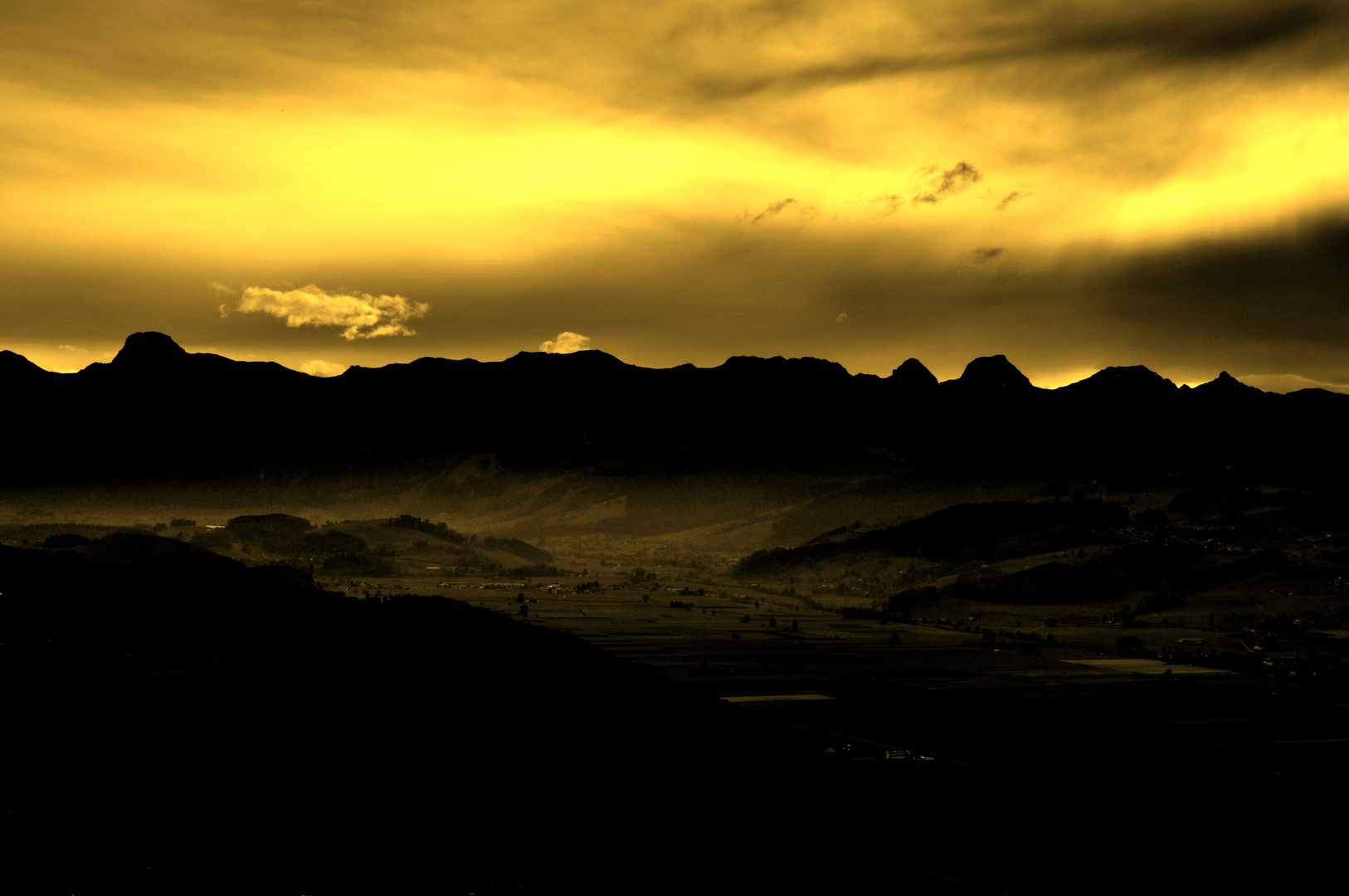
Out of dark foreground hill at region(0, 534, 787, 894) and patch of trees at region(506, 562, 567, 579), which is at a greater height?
dark foreground hill at region(0, 534, 787, 894)

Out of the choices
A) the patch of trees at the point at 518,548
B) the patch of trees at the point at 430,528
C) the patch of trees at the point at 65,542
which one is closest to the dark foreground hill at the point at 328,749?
the patch of trees at the point at 65,542

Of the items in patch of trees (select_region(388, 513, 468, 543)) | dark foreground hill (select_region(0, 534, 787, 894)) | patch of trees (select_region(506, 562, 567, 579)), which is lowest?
patch of trees (select_region(506, 562, 567, 579))

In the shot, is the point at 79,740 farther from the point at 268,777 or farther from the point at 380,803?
the point at 380,803

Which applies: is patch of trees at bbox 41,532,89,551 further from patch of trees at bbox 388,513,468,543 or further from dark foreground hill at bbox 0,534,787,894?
dark foreground hill at bbox 0,534,787,894

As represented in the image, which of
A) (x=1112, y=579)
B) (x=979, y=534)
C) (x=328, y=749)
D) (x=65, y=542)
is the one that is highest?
(x=979, y=534)

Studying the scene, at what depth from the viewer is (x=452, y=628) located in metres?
37.6

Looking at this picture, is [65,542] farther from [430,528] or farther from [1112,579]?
[1112,579]

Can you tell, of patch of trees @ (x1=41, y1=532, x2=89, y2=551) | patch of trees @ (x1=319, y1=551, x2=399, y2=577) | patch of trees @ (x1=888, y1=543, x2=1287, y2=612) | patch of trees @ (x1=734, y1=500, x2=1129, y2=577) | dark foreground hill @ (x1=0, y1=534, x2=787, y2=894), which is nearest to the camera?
dark foreground hill @ (x1=0, y1=534, x2=787, y2=894)

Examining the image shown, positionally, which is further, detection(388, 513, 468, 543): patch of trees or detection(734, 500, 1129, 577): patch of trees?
detection(388, 513, 468, 543): patch of trees

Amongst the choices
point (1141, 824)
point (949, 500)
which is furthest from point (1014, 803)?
point (949, 500)

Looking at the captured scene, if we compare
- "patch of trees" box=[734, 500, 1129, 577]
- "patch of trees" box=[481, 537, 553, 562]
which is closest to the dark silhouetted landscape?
"patch of trees" box=[734, 500, 1129, 577]

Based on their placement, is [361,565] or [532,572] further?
[532,572]

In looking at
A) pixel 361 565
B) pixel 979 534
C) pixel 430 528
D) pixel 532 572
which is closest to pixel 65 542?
pixel 361 565

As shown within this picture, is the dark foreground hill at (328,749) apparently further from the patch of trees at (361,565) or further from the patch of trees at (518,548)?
the patch of trees at (518,548)
